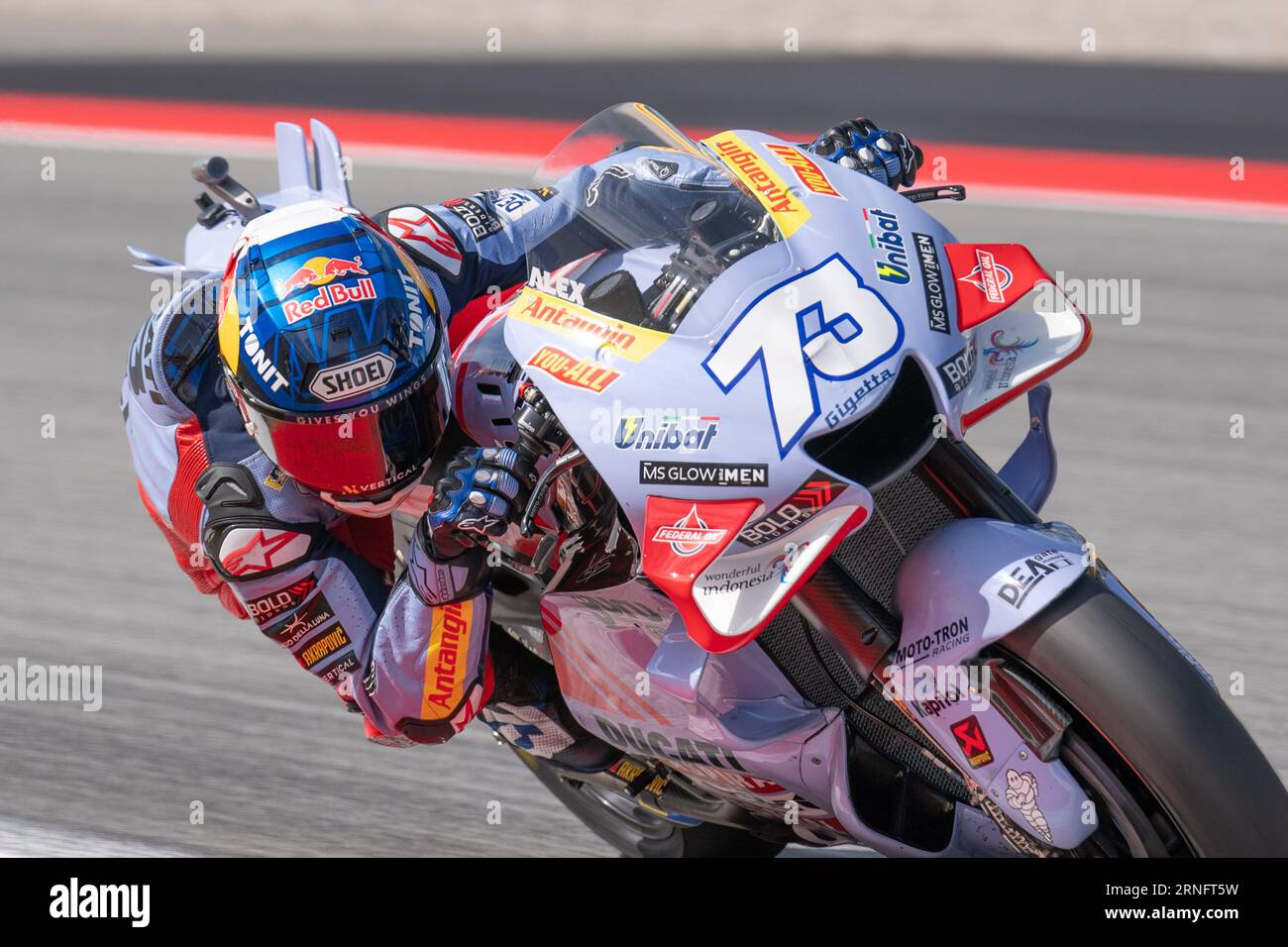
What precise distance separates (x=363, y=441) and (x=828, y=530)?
2.86 ft

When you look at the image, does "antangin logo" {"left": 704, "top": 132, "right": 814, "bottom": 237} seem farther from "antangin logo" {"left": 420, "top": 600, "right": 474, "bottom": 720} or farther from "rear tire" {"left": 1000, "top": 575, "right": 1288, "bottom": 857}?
"antangin logo" {"left": 420, "top": 600, "right": 474, "bottom": 720}

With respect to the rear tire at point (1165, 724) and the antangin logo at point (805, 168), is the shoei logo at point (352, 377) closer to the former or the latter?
the antangin logo at point (805, 168)

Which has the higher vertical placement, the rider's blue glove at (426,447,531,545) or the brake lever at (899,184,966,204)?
the brake lever at (899,184,966,204)

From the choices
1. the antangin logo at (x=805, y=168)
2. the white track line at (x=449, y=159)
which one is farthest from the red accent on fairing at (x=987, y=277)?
the white track line at (x=449, y=159)

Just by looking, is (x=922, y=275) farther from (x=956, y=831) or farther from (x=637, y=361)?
(x=956, y=831)

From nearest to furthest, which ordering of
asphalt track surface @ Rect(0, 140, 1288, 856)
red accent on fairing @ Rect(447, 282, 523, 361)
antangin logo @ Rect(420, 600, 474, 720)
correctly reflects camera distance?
antangin logo @ Rect(420, 600, 474, 720), red accent on fairing @ Rect(447, 282, 523, 361), asphalt track surface @ Rect(0, 140, 1288, 856)

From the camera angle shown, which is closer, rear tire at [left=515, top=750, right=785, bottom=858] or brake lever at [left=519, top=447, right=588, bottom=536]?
brake lever at [left=519, top=447, right=588, bottom=536]

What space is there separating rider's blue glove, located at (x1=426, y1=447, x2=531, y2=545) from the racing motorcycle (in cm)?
4

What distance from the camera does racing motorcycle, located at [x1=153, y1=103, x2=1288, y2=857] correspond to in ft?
7.24

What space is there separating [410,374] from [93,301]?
5.90 m

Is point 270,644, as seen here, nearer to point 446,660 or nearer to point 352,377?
point 446,660

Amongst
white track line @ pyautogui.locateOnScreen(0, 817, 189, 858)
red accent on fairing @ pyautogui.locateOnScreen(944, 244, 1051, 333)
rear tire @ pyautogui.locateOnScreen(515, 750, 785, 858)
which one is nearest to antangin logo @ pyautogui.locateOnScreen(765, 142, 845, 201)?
red accent on fairing @ pyautogui.locateOnScreen(944, 244, 1051, 333)

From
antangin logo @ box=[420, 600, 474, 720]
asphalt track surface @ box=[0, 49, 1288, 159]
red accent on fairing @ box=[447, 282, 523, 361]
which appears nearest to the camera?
antangin logo @ box=[420, 600, 474, 720]
